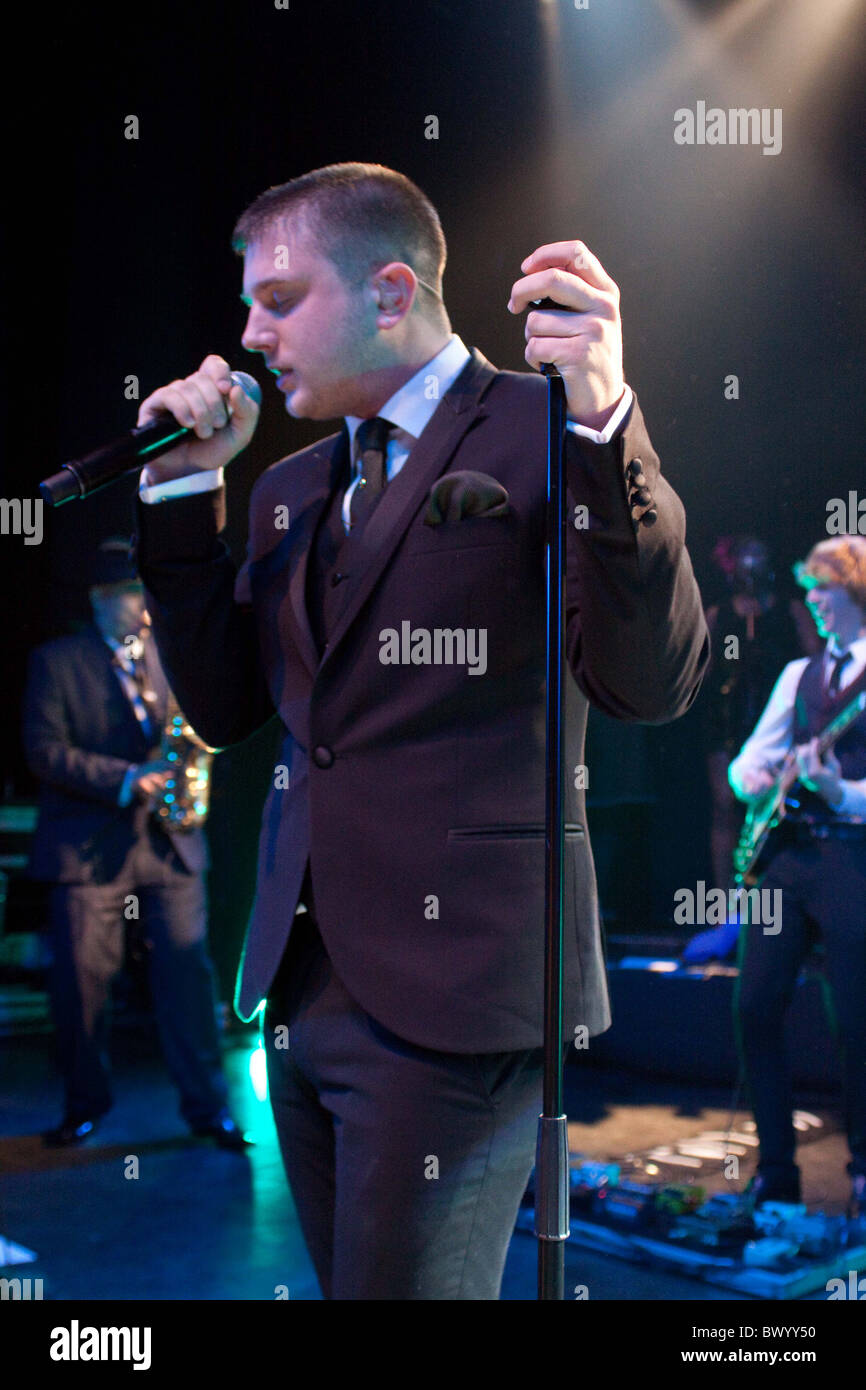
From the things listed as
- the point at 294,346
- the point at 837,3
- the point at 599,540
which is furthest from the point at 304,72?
the point at 599,540

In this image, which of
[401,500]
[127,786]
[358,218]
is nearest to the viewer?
[401,500]

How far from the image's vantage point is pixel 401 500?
3.87 ft

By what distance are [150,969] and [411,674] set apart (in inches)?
124

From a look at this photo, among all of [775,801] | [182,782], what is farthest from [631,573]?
[182,782]

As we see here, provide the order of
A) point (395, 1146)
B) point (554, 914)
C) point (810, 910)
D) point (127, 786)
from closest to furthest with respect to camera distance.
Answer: point (554, 914) → point (395, 1146) → point (810, 910) → point (127, 786)

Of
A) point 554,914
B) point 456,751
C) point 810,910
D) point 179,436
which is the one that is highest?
point 179,436

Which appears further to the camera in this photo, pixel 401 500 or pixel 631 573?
pixel 401 500

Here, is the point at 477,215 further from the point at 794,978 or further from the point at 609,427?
the point at 794,978

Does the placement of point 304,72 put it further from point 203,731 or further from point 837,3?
point 203,731

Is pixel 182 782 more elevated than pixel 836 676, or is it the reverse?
pixel 836 676

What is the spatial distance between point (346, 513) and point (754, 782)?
2.26 metres

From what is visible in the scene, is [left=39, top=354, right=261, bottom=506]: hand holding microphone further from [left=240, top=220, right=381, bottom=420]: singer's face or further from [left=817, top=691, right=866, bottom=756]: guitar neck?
[left=817, top=691, right=866, bottom=756]: guitar neck

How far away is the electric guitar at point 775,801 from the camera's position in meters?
3.20
